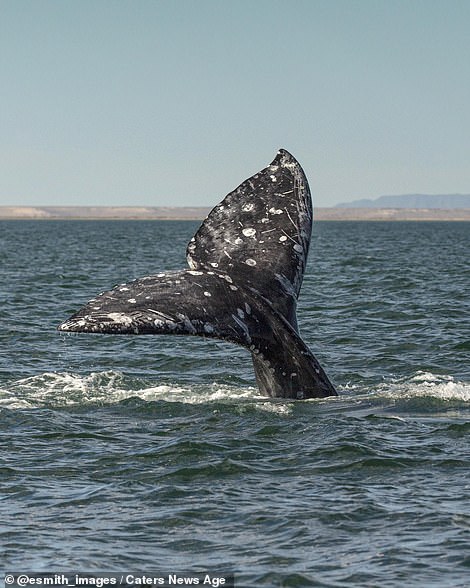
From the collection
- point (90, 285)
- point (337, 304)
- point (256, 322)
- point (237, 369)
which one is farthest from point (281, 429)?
point (90, 285)

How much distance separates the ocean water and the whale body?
26.3 inches

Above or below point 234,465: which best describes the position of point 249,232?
above

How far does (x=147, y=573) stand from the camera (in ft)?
26.5

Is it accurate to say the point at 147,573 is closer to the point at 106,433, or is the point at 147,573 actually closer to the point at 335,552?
the point at 335,552

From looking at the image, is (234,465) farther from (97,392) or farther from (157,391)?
(97,392)

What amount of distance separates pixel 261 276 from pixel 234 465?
2.15 m

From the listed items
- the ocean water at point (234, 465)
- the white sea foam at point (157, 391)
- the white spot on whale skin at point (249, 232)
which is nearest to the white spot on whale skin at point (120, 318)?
the ocean water at point (234, 465)

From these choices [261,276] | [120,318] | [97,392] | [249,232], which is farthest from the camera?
[97,392]

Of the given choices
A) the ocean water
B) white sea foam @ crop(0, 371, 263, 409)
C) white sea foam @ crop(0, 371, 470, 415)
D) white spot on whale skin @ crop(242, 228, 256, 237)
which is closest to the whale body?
white spot on whale skin @ crop(242, 228, 256, 237)

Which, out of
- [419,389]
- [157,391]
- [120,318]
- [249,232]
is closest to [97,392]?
[157,391]

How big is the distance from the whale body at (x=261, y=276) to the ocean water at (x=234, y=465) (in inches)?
26.3

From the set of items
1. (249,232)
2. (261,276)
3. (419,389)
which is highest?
(249,232)

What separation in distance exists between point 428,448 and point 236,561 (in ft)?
12.4

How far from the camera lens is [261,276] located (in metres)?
12.1
